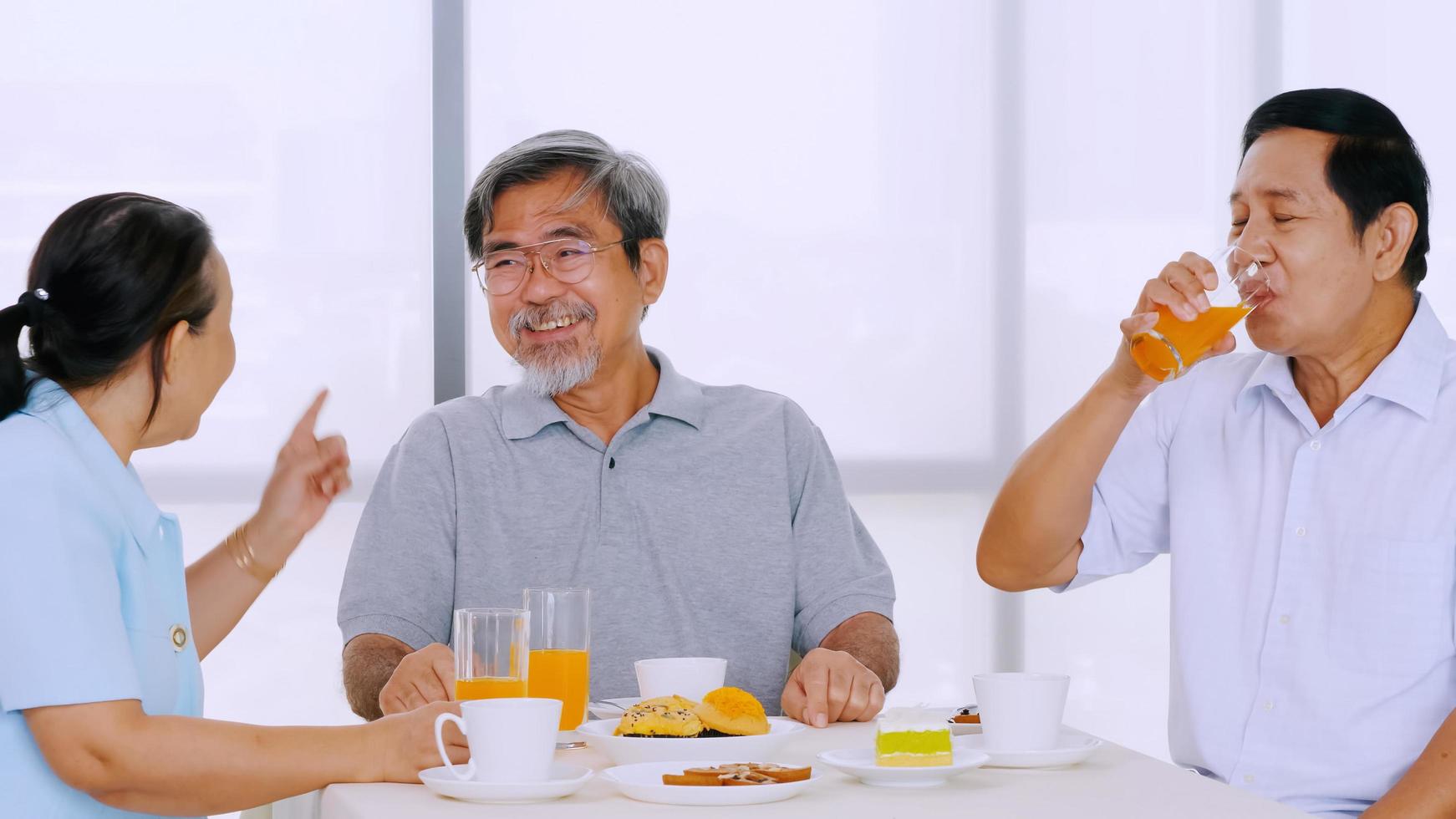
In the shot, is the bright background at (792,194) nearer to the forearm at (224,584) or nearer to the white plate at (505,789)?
the forearm at (224,584)

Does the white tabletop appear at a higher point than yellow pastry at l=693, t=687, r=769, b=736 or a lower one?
lower

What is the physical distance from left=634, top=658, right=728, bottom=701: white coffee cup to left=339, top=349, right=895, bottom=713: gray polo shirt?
18.9 inches

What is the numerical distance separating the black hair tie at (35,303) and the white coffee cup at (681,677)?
678mm

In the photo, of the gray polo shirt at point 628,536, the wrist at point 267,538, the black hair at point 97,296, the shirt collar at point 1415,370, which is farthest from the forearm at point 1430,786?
the black hair at point 97,296

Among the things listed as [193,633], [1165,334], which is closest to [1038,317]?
[1165,334]

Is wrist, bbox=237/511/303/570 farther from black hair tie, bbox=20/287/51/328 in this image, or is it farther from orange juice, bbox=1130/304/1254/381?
orange juice, bbox=1130/304/1254/381

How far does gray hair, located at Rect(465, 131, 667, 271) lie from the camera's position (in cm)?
203

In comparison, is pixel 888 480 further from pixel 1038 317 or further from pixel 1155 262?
pixel 1155 262

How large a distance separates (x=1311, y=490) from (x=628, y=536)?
0.92 meters

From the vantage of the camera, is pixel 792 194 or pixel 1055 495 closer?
pixel 1055 495

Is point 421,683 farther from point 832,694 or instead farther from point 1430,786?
point 1430,786

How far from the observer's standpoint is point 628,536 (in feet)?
6.48

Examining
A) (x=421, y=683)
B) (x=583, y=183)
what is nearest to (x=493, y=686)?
(x=421, y=683)

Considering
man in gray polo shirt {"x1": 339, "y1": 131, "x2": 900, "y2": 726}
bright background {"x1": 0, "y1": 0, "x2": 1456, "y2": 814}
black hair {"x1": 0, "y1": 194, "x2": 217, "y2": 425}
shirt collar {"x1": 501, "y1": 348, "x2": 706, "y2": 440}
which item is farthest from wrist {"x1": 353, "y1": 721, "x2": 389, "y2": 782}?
bright background {"x1": 0, "y1": 0, "x2": 1456, "y2": 814}
